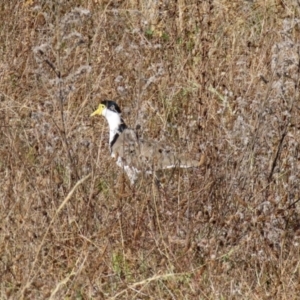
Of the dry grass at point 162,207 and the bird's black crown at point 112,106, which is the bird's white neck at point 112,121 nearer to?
the bird's black crown at point 112,106

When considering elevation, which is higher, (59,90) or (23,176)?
(59,90)

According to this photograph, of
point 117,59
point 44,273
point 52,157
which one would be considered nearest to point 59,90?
point 52,157

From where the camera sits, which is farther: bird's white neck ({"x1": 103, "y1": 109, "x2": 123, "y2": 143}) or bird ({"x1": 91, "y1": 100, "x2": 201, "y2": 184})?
bird's white neck ({"x1": 103, "y1": 109, "x2": 123, "y2": 143})

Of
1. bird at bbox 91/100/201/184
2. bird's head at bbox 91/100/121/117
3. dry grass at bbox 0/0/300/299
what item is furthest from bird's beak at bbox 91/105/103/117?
bird at bbox 91/100/201/184

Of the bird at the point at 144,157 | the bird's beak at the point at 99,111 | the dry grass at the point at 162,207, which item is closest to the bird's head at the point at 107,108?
the bird's beak at the point at 99,111

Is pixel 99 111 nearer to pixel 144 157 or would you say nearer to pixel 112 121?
pixel 112 121

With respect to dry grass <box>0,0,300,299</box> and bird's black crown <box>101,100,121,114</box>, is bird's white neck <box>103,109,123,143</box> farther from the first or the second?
dry grass <box>0,0,300,299</box>

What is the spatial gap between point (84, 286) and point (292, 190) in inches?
46.7

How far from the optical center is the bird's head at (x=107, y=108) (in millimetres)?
7035

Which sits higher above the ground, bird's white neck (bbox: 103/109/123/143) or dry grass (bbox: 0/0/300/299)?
dry grass (bbox: 0/0/300/299)

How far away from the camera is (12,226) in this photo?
487 centimetres

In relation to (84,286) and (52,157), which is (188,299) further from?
(52,157)

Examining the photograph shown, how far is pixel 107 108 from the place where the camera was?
706 cm

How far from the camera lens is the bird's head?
7035 millimetres
